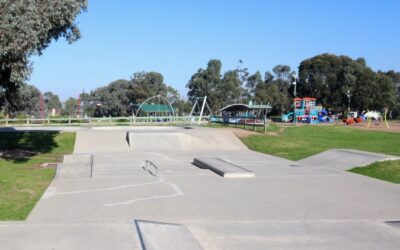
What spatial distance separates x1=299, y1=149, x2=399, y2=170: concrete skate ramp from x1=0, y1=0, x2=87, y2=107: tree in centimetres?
1056

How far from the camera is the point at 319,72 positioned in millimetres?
101062

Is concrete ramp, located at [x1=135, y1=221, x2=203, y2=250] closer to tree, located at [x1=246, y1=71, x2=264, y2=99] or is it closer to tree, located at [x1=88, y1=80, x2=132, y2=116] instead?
tree, located at [x1=88, y1=80, x2=132, y2=116]

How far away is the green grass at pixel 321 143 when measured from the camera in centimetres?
2406

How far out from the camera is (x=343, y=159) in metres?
18.9

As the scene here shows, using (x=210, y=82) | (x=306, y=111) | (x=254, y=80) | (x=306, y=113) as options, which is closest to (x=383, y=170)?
(x=306, y=111)

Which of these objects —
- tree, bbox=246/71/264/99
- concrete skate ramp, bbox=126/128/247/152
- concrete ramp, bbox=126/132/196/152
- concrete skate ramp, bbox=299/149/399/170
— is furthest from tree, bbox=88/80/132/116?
concrete skate ramp, bbox=299/149/399/170

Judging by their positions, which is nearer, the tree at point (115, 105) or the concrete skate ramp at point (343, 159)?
the concrete skate ramp at point (343, 159)

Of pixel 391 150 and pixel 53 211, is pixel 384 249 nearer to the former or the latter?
pixel 53 211

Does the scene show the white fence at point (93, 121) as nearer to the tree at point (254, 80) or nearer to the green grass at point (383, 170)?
the green grass at point (383, 170)

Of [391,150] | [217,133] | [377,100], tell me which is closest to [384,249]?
[391,150]

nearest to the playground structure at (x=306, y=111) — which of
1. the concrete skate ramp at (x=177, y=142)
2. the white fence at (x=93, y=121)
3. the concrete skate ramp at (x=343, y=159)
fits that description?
the white fence at (x=93, y=121)

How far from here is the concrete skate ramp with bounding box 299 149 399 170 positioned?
57.9ft

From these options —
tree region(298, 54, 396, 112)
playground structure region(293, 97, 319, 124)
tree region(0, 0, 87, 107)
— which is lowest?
Result: playground structure region(293, 97, 319, 124)

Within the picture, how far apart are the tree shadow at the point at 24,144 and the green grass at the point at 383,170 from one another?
1344 centimetres
